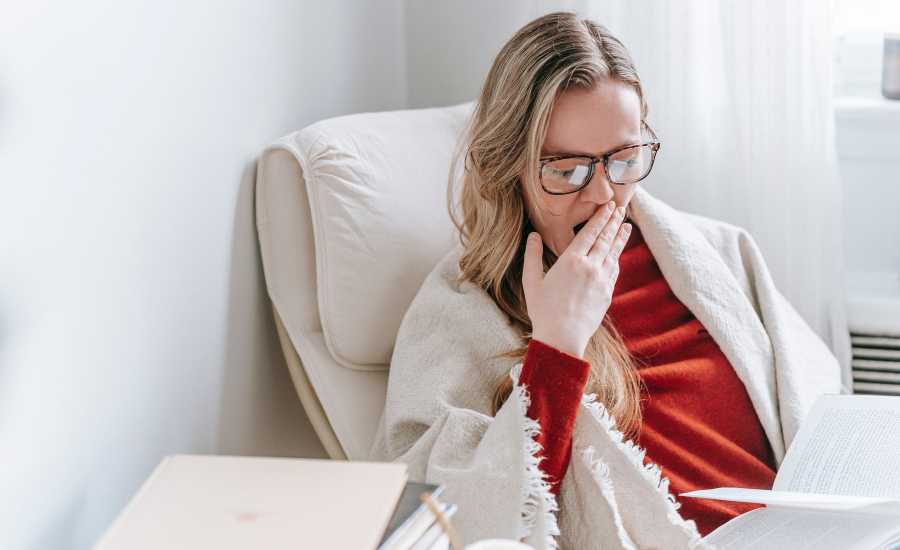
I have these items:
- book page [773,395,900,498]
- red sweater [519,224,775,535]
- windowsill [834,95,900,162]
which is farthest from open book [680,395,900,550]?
windowsill [834,95,900,162]

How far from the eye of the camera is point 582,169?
1.20 m

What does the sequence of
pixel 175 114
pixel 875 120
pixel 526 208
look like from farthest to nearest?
pixel 875 120, pixel 526 208, pixel 175 114

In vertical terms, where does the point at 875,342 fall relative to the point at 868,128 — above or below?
below

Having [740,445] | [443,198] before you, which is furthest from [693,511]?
[443,198]

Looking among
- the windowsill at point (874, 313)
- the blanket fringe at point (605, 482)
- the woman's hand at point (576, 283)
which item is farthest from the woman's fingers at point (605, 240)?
the windowsill at point (874, 313)

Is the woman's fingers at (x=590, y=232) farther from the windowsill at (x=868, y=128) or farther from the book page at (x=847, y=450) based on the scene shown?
the windowsill at (x=868, y=128)

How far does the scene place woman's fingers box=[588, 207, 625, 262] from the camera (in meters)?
1.21

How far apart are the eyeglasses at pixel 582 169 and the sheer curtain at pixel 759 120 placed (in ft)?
2.24

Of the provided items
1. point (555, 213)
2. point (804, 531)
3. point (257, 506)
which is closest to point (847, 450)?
point (804, 531)

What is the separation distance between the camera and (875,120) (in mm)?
1936

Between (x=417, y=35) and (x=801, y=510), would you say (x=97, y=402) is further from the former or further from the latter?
(x=417, y=35)

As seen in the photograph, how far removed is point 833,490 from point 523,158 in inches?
20.1

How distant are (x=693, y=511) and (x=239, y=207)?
2.26 feet

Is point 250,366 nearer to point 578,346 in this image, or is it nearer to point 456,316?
point 456,316
